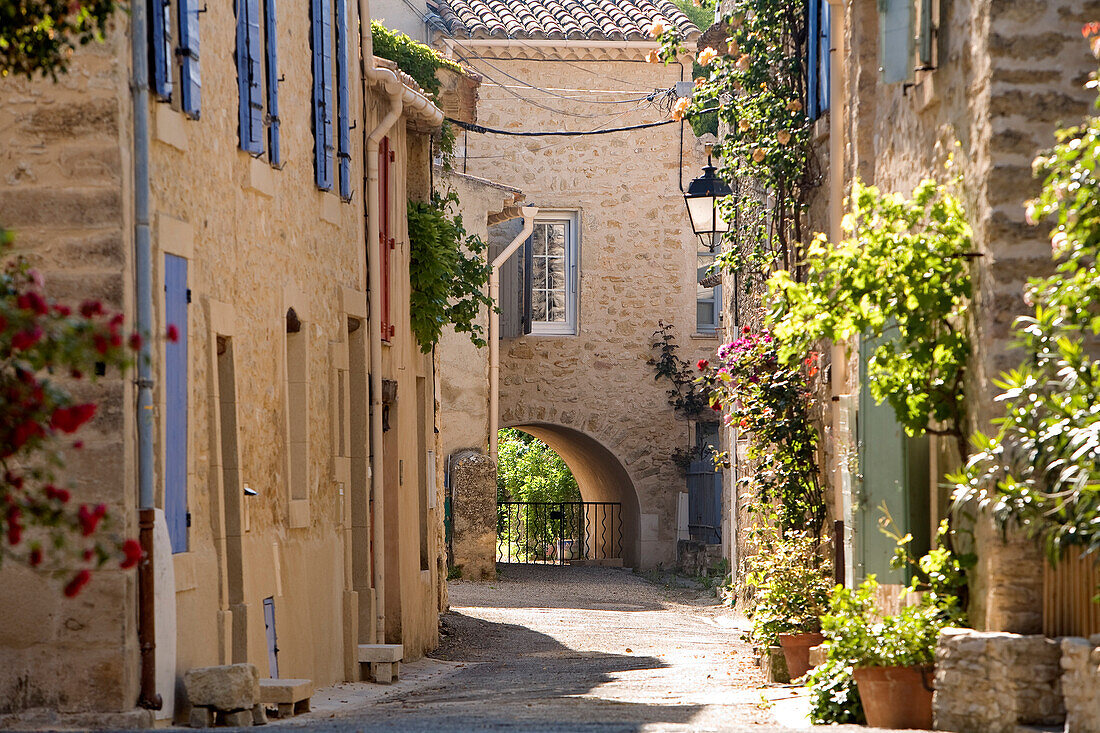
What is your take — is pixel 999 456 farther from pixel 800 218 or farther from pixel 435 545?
pixel 435 545

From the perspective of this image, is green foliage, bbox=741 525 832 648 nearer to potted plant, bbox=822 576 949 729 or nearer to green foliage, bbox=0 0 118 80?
potted plant, bbox=822 576 949 729

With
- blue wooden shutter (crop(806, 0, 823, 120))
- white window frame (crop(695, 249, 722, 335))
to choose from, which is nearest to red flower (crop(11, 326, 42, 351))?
blue wooden shutter (crop(806, 0, 823, 120))

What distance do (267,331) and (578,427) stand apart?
41.9 ft

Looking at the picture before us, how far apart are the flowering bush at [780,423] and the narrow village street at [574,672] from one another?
1.22 meters

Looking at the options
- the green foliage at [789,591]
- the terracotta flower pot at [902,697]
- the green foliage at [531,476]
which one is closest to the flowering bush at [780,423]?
the green foliage at [789,591]

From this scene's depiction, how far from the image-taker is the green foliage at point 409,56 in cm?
1466

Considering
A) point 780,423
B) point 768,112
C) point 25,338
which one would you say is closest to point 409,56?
point 768,112

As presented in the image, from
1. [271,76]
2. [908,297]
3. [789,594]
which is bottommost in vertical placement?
[789,594]

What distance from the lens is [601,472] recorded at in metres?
23.8

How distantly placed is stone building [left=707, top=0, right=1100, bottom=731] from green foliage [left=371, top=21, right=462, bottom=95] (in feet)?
26.1

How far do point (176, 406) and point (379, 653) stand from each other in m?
3.92

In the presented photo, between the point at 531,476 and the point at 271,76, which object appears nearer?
the point at 271,76

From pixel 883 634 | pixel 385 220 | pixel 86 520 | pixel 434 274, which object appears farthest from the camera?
pixel 434 274

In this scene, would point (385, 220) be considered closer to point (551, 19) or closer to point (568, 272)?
point (568, 272)
